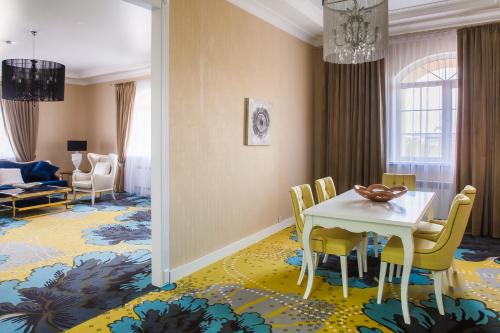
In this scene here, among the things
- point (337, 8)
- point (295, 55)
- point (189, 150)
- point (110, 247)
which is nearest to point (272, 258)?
point (189, 150)

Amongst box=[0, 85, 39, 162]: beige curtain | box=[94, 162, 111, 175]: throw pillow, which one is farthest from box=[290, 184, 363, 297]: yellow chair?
box=[0, 85, 39, 162]: beige curtain

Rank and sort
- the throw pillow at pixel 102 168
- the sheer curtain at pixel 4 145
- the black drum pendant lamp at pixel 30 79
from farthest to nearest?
the sheer curtain at pixel 4 145 < the throw pillow at pixel 102 168 < the black drum pendant lamp at pixel 30 79

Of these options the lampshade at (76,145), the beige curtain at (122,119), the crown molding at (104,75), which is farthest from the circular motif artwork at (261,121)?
the lampshade at (76,145)

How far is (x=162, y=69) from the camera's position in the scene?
3102mm

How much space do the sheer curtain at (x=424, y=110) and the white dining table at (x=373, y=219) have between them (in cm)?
199

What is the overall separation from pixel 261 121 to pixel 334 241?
6.66ft

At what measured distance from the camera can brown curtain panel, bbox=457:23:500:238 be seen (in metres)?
4.63

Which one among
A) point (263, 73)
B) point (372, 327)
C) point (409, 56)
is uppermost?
point (409, 56)

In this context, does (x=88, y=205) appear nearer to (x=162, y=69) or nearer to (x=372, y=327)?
(x=162, y=69)

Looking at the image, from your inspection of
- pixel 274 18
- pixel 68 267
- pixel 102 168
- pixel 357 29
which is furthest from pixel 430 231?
pixel 102 168

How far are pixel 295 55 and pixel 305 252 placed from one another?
3.42 meters

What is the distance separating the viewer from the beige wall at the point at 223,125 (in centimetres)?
335

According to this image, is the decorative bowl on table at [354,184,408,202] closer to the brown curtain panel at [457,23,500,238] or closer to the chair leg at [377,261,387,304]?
the chair leg at [377,261,387,304]

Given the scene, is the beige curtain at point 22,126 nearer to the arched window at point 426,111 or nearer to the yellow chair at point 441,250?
the arched window at point 426,111
